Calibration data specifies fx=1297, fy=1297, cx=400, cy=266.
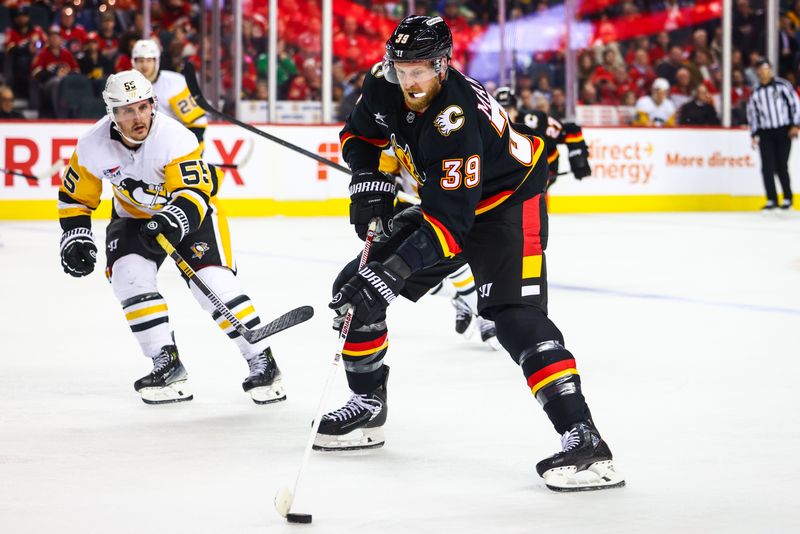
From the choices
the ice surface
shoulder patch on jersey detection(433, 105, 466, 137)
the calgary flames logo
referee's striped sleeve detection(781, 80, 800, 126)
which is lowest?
the ice surface

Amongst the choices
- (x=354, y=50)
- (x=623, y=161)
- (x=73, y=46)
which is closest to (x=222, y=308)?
(x=73, y=46)

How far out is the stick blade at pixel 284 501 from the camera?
271 centimetres

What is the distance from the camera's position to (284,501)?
271 centimetres

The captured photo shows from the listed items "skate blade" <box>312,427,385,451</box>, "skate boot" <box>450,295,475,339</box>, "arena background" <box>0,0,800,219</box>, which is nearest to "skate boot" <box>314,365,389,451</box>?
"skate blade" <box>312,427,385,451</box>

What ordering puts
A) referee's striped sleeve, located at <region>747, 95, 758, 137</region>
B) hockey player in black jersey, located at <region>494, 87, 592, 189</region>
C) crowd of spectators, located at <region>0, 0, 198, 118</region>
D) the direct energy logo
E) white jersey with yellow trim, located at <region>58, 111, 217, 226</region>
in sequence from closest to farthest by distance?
1. white jersey with yellow trim, located at <region>58, 111, 217, 226</region>
2. hockey player in black jersey, located at <region>494, 87, 592, 189</region>
3. crowd of spectators, located at <region>0, 0, 198, 118</region>
4. referee's striped sleeve, located at <region>747, 95, 758, 137</region>
5. the direct energy logo

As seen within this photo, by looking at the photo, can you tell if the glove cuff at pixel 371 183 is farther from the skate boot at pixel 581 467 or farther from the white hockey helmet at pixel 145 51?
the white hockey helmet at pixel 145 51

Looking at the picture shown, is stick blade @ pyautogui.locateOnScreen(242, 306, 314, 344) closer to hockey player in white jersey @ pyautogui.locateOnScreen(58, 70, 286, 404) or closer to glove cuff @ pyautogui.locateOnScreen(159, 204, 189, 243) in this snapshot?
hockey player in white jersey @ pyautogui.locateOnScreen(58, 70, 286, 404)

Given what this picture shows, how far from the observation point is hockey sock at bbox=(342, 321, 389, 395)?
135 inches

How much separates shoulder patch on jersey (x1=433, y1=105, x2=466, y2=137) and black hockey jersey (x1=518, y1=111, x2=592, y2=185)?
3635 millimetres

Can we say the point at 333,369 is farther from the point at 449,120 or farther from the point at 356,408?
the point at 449,120

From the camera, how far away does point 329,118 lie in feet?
41.0

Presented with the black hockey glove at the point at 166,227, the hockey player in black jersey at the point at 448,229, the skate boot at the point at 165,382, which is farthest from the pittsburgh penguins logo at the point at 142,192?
the hockey player in black jersey at the point at 448,229

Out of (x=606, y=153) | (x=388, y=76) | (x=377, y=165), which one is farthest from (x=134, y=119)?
(x=606, y=153)

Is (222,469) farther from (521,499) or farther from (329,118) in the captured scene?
(329,118)
